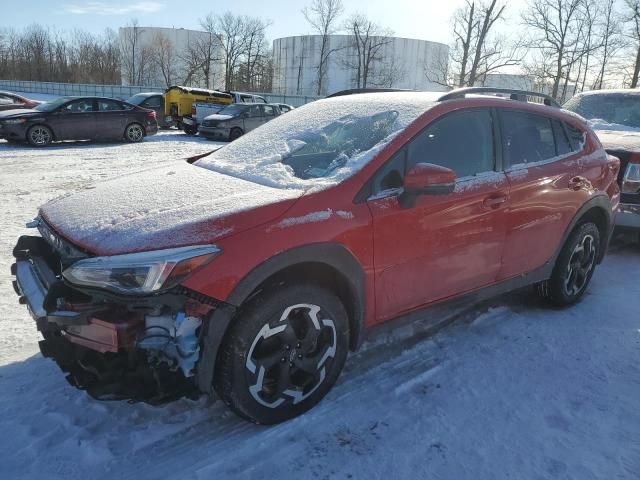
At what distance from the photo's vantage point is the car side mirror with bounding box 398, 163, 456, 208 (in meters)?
2.70

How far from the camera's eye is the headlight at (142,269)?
84.3 inches

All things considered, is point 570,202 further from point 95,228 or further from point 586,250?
point 95,228

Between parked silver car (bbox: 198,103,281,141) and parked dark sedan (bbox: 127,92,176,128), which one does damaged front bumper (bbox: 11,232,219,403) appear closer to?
parked silver car (bbox: 198,103,281,141)

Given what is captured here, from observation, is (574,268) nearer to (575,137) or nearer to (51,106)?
(575,137)

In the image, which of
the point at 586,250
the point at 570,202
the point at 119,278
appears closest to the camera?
the point at 119,278

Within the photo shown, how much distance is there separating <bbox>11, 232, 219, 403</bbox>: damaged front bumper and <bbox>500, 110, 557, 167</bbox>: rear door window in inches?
95.5

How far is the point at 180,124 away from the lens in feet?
66.2

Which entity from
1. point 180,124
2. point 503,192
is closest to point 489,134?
point 503,192

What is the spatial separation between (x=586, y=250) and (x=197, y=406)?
138 inches

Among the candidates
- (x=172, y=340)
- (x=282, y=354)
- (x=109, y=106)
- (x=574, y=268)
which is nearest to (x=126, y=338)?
(x=172, y=340)

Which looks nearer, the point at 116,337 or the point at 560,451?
the point at 116,337

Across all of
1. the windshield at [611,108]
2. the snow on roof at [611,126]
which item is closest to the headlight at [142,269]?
the snow on roof at [611,126]

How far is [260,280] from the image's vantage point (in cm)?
234

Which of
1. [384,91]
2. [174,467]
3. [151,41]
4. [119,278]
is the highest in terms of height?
[151,41]
